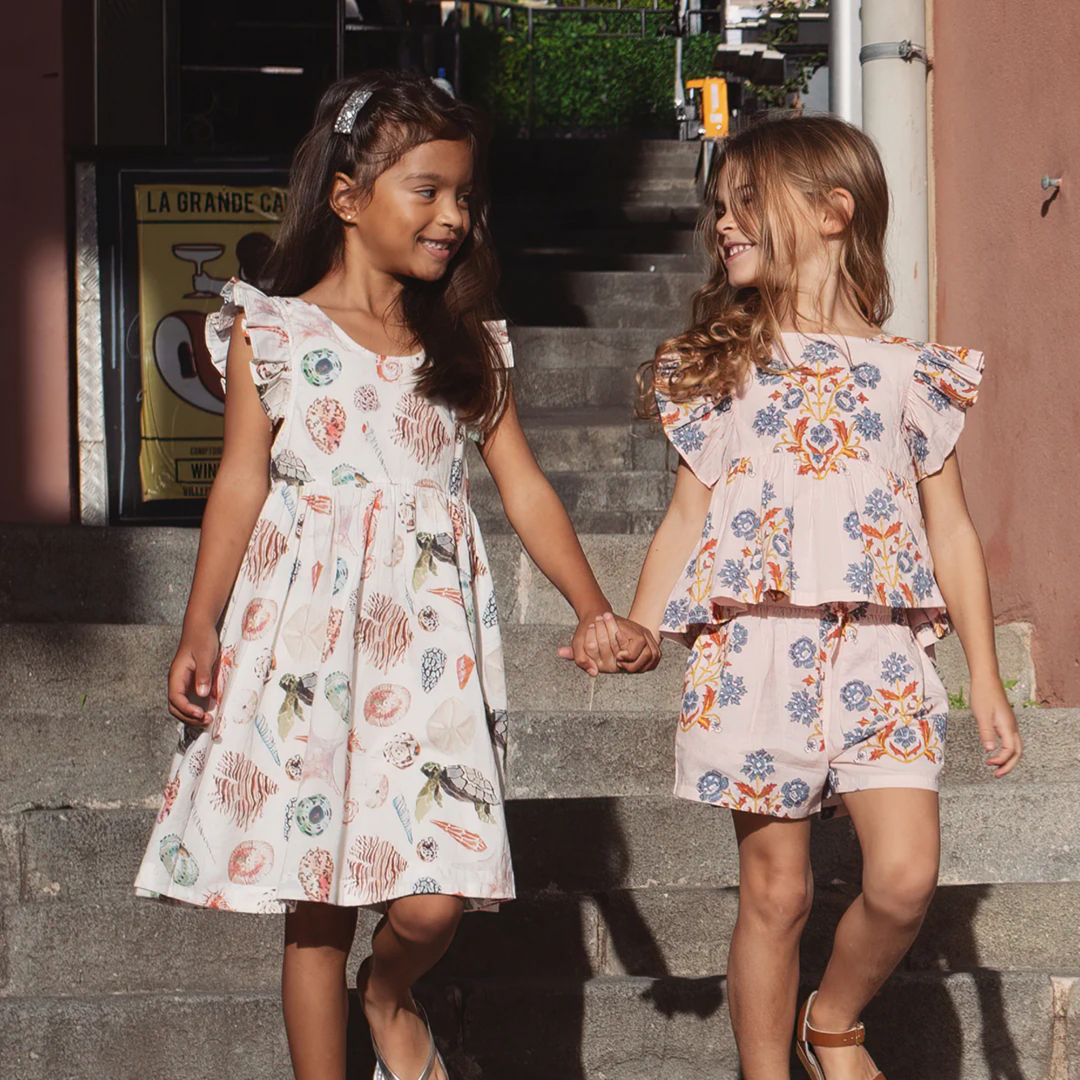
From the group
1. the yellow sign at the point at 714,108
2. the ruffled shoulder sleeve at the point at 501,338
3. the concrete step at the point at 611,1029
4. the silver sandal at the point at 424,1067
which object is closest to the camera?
the silver sandal at the point at 424,1067

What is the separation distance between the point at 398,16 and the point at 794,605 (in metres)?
14.1

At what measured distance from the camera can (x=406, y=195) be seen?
2672 millimetres

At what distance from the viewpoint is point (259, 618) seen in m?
2.53

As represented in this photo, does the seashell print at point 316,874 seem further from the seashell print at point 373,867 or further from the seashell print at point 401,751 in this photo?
the seashell print at point 401,751

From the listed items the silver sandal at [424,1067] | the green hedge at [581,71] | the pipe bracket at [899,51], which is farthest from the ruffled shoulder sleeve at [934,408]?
the green hedge at [581,71]

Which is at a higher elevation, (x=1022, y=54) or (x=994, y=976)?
(x=1022, y=54)

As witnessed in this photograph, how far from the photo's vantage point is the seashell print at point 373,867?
2.45 m

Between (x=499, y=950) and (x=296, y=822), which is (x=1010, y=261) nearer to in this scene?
(x=499, y=950)

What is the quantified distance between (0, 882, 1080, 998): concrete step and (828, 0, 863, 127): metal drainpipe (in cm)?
357

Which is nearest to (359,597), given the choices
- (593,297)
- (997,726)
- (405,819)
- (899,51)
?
(405,819)

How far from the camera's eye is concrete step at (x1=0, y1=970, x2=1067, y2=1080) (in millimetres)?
2998

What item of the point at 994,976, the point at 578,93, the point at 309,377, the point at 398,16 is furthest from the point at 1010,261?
the point at 578,93

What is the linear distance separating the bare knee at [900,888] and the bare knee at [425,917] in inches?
25.2

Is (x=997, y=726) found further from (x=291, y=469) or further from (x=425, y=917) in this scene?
(x=291, y=469)
